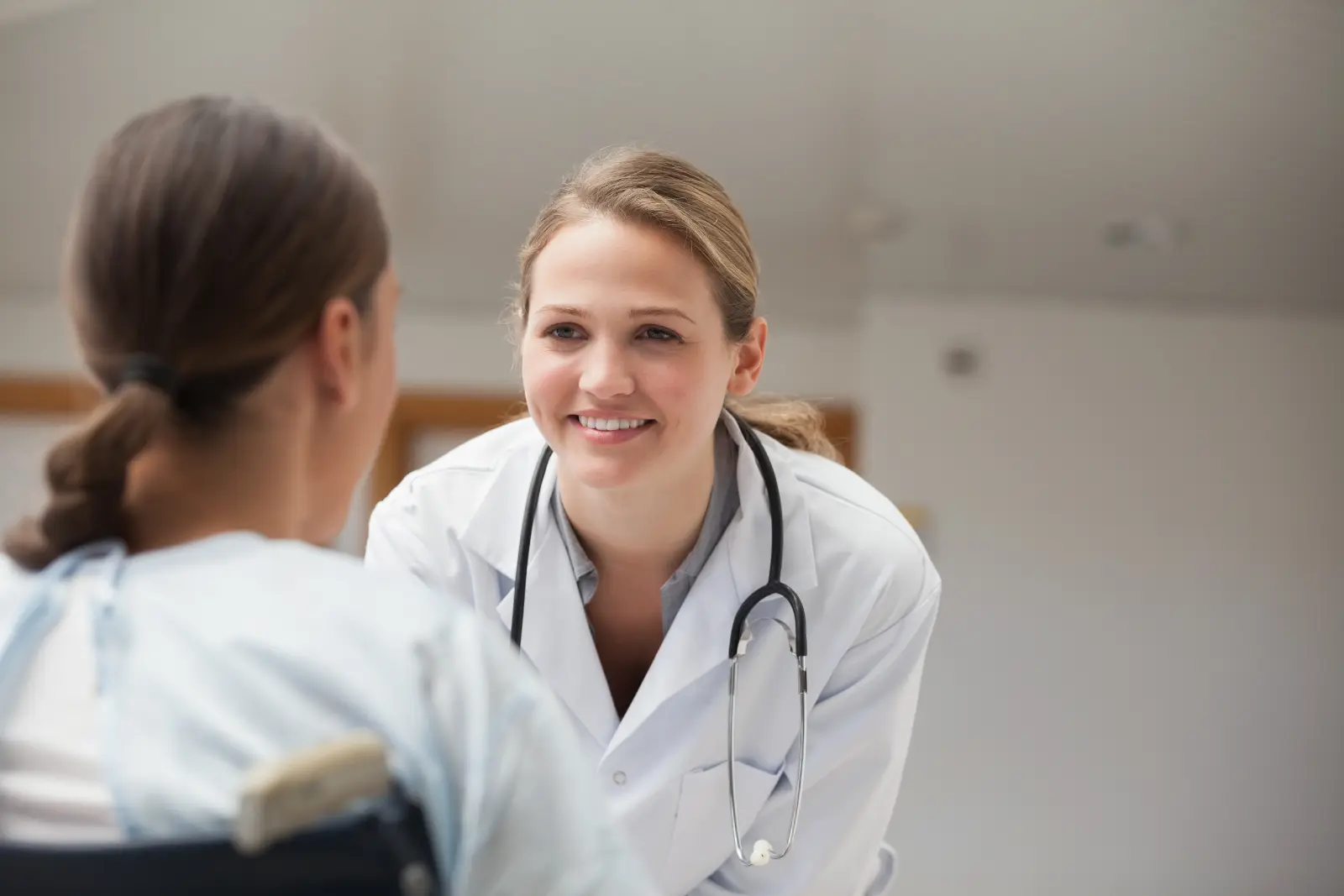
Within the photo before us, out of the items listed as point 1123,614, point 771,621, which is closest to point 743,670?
point 771,621

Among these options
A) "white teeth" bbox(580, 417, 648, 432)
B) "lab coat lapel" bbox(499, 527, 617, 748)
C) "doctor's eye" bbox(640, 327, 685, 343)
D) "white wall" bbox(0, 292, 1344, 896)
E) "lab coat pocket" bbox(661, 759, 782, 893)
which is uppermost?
"doctor's eye" bbox(640, 327, 685, 343)

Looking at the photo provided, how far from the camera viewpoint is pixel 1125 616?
4.68 meters

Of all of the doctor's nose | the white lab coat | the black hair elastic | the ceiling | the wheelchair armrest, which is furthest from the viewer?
the ceiling

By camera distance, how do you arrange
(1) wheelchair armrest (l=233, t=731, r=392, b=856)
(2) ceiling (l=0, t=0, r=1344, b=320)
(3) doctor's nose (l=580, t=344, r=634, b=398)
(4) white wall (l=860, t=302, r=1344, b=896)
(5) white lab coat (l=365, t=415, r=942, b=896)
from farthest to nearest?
(4) white wall (l=860, t=302, r=1344, b=896) < (2) ceiling (l=0, t=0, r=1344, b=320) < (5) white lab coat (l=365, t=415, r=942, b=896) < (3) doctor's nose (l=580, t=344, r=634, b=398) < (1) wheelchair armrest (l=233, t=731, r=392, b=856)

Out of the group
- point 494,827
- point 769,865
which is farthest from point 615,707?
point 494,827

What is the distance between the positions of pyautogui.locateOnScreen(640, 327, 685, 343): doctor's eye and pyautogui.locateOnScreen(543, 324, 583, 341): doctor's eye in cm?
7

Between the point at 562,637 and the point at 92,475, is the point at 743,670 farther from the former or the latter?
the point at 92,475

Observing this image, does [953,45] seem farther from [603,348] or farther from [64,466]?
[64,466]

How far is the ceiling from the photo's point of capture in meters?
2.48

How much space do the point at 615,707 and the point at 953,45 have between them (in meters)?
1.66

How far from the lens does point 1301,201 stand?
348 cm

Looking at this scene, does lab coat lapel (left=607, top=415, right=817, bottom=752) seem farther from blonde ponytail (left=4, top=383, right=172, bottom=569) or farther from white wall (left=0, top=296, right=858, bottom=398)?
white wall (left=0, top=296, right=858, bottom=398)

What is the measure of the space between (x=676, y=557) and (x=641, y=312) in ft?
1.12

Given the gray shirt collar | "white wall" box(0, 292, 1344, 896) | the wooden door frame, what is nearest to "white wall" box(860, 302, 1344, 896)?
"white wall" box(0, 292, 1344, 896)
